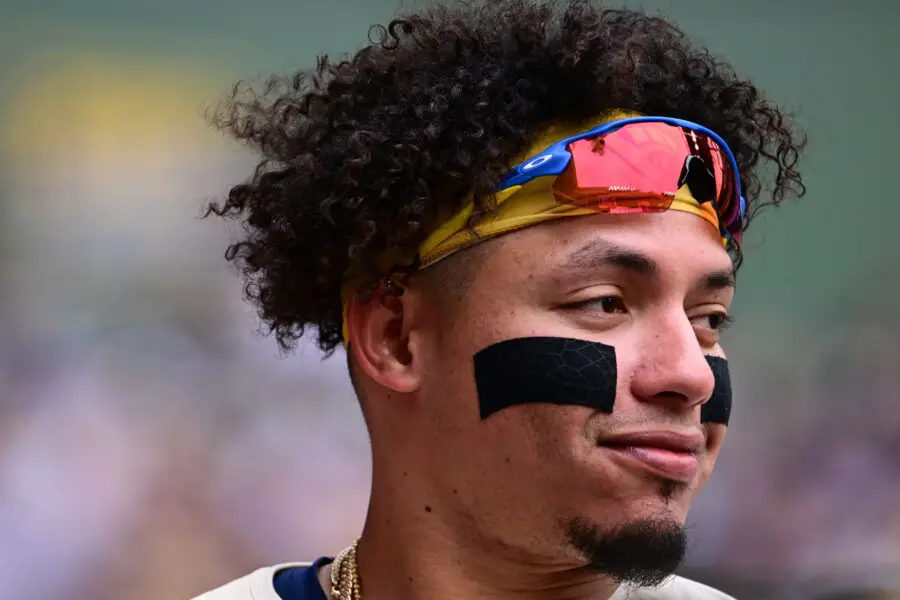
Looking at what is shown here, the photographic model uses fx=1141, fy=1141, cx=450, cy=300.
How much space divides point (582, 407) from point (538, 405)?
6 cm

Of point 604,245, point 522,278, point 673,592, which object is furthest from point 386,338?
point 673,592

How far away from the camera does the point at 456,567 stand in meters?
1.74

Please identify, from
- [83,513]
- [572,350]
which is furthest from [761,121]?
[83,513]

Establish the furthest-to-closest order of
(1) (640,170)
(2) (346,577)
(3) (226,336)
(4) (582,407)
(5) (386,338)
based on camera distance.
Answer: (3) (226,336) < (2) (346,577) < (5) (386,338) < (1) (640,170) < (4) (582,407)

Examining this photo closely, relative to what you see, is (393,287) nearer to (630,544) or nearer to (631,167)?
(631,167)

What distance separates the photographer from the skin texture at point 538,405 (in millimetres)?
1582

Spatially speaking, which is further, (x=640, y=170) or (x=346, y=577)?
(x=346, y=577)

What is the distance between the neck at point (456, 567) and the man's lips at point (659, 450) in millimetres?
208

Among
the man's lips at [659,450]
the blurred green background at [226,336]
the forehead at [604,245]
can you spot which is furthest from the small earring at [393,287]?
the blurred green background at [226,336]

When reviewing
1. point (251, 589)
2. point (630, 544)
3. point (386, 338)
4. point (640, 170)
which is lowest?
point (251, 589)

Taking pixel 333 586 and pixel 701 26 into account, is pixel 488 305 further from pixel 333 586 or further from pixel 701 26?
pixel 701 26

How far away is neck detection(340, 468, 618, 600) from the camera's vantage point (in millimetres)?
1720

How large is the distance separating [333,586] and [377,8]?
5.27ft

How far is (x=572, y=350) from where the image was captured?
62.6 inches
